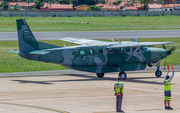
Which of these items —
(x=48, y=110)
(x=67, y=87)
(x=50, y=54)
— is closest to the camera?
(x=48, y=110)

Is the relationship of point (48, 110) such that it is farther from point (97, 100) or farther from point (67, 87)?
point (67, 87)

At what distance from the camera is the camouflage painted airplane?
27250 millimetres

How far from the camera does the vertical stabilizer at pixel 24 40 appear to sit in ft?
89.5

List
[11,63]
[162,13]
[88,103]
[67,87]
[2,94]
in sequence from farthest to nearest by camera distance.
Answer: [162,13] → [11,63] → [67,87] → [2,94] → [88,103]

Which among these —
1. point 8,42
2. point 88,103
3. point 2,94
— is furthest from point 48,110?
point 8,42

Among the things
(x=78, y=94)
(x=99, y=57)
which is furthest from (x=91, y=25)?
(x=78, y=94)

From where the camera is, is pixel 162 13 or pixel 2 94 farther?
pixel 162 13

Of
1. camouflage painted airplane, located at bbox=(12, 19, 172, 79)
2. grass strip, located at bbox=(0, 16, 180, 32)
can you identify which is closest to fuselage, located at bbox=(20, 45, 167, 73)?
camouflage painted airplane, located at bbox=(12, 19, 172, 79)

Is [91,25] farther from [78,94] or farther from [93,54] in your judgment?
[78,94]

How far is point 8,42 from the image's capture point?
5328cm

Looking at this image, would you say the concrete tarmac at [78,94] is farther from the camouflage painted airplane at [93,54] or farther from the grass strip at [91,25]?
the grass strip at [91,25]

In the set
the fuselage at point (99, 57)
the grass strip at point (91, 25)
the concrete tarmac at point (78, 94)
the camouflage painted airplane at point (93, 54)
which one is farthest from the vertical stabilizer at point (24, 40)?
the grass strip at point (91, 25)

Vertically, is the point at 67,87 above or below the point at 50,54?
below

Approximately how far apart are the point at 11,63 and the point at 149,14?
96.0 m
